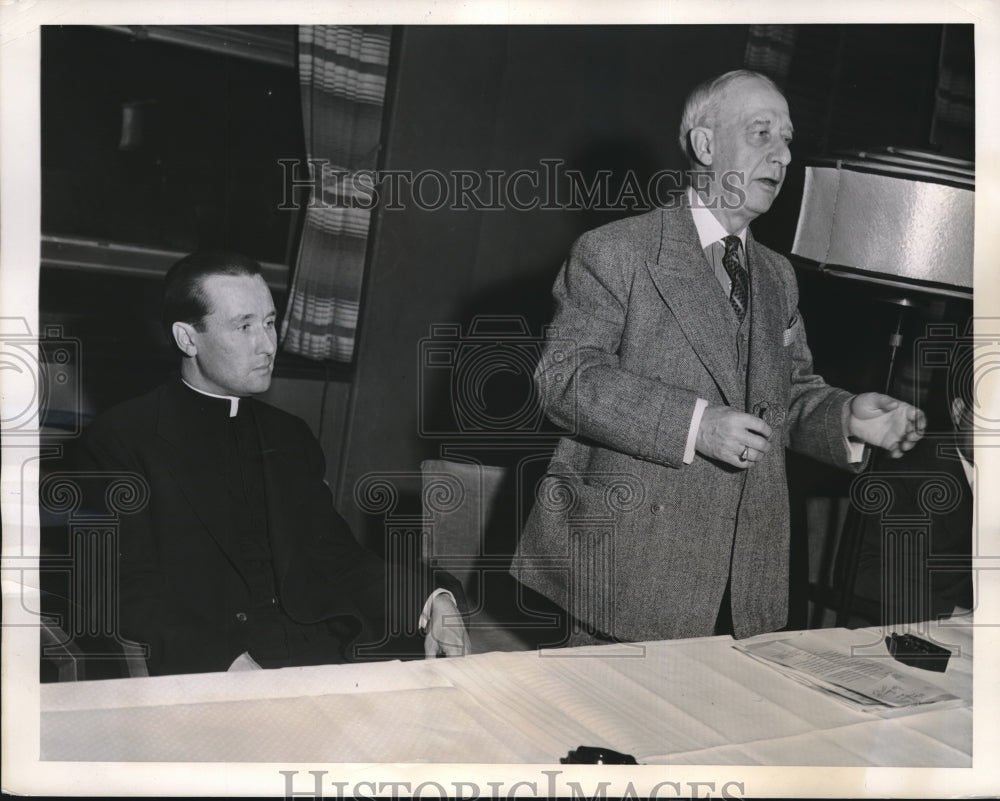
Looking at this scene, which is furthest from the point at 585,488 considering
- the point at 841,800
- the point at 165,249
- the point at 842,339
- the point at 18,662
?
the point at 18,662

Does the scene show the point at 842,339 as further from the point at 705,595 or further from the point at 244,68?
the point at 244,68

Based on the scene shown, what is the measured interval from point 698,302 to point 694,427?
268 millimetres

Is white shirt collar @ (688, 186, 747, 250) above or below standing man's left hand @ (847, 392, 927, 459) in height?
above

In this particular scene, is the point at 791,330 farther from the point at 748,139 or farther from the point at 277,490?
the point at 277,490

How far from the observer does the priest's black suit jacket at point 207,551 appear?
1.98m

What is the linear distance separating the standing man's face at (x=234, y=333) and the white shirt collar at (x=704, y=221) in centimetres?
94

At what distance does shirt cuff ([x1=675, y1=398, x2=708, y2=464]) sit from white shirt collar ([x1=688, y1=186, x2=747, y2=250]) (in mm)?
354

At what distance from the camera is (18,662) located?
2.09 m

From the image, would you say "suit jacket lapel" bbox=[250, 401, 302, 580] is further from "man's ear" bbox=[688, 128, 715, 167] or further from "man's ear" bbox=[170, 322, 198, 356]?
"man's ear" bbox=[688, 128, 715, 167]

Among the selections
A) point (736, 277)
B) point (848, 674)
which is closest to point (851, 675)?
point (848, 674)

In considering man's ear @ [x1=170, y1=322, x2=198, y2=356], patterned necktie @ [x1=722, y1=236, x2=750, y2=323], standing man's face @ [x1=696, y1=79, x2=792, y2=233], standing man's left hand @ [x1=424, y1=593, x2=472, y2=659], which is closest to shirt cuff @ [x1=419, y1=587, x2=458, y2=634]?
standing man's left hand @ [x1=424, y1=593, x2=472, y2=659]

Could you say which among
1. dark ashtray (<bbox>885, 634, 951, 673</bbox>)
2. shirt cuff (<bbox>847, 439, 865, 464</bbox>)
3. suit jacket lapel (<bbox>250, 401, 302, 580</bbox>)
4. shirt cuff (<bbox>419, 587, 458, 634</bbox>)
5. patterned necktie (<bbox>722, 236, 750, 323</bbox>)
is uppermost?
patterned necktie (<bbox>722, 236, 750, 323</bbox>)

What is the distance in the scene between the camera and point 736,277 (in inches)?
80.3

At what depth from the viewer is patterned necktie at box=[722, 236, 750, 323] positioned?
6.67 feet
